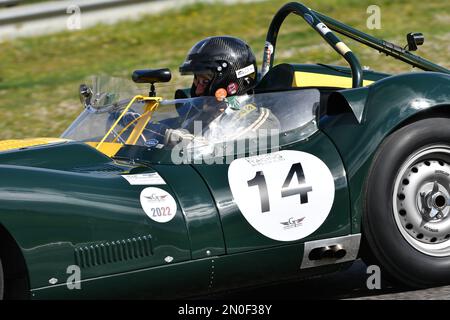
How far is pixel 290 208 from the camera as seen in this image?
4.86 metres

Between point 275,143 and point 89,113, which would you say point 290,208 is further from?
point 89,113

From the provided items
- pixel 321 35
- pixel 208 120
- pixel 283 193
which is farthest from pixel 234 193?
pixel 321 35

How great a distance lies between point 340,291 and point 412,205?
0.63 metres

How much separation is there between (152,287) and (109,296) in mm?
214

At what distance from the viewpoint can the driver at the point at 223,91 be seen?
5301 millimetres

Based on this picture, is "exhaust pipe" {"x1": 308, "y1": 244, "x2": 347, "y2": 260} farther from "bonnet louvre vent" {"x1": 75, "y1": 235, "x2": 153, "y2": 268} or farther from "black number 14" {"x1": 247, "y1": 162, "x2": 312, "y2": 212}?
"bonnet louvre vent" {"x1": 75, "y1": 235, "x2": 153, "y2": 268}

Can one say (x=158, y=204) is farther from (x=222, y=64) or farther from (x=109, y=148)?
(x=222, y=64)

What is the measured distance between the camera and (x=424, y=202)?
516 cm

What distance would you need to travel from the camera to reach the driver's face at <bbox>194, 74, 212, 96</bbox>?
18.6 feet

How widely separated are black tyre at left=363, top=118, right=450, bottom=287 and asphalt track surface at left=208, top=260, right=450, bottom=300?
9 cm

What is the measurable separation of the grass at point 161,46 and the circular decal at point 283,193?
545cm

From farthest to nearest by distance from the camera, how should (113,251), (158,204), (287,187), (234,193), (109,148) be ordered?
(109,148) < (287,187) < (234,193) < (158,204) < (113,251)

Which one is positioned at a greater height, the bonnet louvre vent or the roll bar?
the roll bar

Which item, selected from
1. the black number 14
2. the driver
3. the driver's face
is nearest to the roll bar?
the driver
